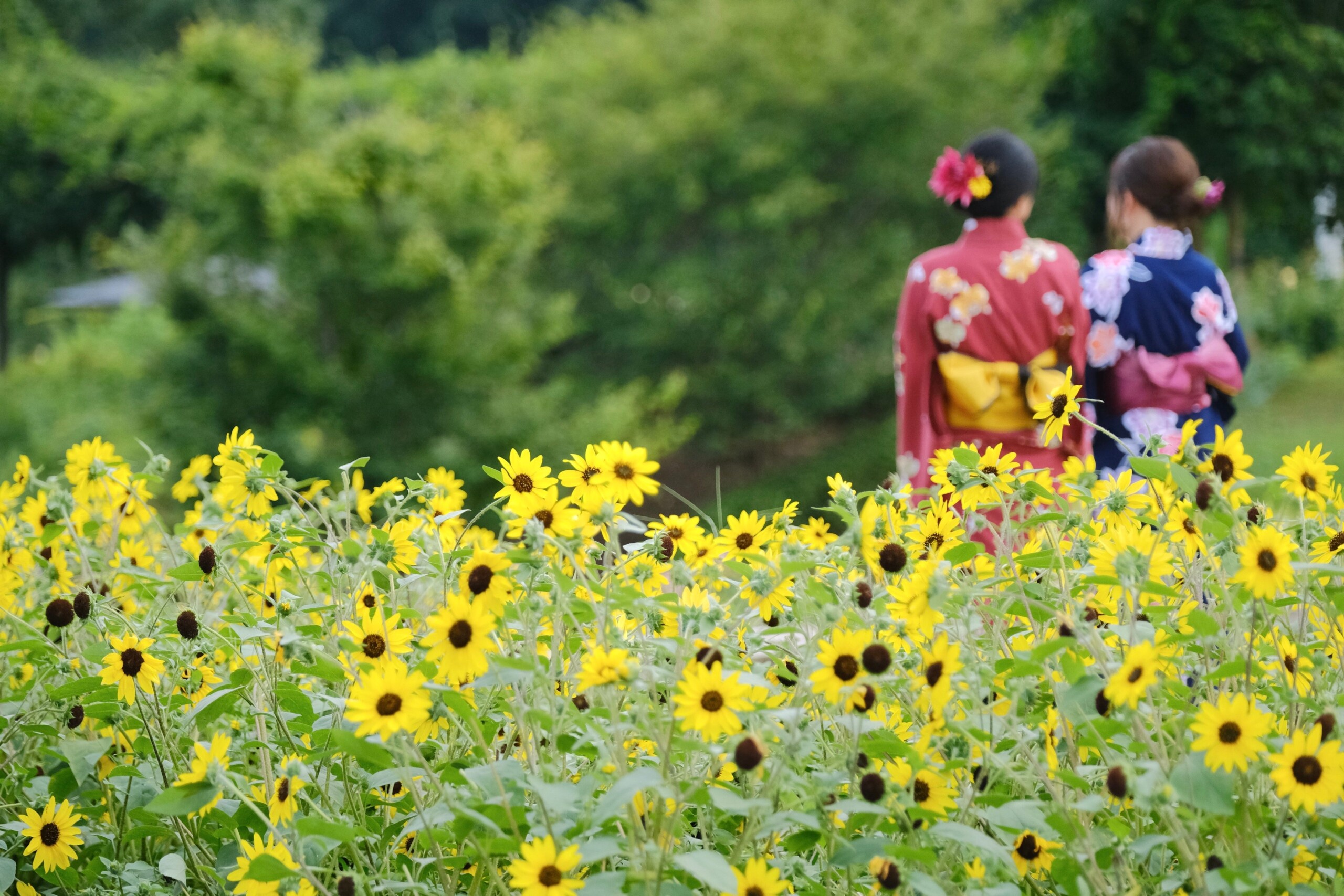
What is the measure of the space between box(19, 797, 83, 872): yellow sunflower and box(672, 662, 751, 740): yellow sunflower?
0.90 meters

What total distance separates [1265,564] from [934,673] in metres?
0.33

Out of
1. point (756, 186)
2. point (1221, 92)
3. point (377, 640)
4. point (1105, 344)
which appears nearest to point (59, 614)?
point (377, 640)

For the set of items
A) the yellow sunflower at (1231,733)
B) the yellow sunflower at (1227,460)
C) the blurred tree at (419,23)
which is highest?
the blurred tree at (419,23)

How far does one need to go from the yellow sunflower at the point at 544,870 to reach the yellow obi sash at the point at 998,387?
239 centimetres

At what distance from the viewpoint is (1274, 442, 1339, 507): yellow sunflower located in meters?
1.48

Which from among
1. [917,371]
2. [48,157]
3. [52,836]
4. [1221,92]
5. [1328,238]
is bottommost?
[1328,238]

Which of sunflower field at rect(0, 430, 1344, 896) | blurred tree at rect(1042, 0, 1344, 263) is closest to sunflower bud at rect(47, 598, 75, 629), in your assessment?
sunflower field at rect(0, 430, 1344, 896)

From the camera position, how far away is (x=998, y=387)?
10.9 ft

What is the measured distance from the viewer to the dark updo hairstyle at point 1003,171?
3.40m

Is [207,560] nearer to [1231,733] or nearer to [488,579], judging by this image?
[488,579]

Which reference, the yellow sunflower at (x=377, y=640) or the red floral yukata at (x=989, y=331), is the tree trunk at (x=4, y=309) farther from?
the yellow sunflower at (x=377, y=640)

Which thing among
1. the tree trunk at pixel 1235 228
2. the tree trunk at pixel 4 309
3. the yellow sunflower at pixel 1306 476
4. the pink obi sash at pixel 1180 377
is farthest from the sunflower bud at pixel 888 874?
the tree trunk at pixel 4 309

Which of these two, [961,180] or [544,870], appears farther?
[961,180]

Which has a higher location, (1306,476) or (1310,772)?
(1306,476)
